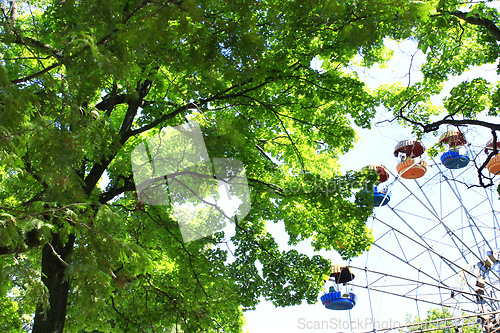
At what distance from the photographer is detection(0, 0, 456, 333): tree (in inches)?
173

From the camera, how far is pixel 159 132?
856 centimetres

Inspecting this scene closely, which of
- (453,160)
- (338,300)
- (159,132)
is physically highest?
(453,160)

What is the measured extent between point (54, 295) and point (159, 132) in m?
3.73

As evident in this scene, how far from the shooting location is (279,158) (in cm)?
1066

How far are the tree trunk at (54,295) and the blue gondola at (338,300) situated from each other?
11.8 m

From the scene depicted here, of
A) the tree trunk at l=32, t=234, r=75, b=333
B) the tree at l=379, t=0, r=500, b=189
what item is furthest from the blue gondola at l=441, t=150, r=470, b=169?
the tree trunk at l=32, t=234, r=75, b=333

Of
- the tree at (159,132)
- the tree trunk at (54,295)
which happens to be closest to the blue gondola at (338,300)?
the tree at (159,132)

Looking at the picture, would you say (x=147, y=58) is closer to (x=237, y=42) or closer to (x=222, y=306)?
(x=237, y=42)

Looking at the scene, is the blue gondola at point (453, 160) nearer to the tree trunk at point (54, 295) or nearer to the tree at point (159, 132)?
the tree at point (159, 132)

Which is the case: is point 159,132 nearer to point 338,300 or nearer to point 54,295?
point 54,295

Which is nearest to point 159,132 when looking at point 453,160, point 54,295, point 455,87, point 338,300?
point 54,295

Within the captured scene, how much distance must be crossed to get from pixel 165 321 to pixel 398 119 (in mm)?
6732

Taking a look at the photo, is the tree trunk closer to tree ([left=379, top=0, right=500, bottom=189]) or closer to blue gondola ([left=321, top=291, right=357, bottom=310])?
tree ([left=379, top=0, right=500, bottom=189])

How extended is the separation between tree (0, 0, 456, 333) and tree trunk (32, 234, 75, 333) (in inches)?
0.9
